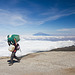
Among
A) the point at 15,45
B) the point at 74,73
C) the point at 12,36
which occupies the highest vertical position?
the point at 12,36

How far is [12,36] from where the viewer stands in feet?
26.2

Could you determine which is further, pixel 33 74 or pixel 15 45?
pixel 15 45

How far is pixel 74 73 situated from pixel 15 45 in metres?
4.51

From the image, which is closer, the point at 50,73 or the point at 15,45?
the point at 50,73

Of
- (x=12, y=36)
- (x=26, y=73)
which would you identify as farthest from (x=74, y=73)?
(x=12, y=36)

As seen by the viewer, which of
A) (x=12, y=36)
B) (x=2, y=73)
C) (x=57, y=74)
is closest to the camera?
(x=57, y=74)

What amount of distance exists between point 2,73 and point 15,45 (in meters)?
2.33

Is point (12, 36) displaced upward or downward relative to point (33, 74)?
upward

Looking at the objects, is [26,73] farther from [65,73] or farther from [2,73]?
[65,73]

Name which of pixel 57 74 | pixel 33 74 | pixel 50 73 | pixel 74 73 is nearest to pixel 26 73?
pixel 33 74

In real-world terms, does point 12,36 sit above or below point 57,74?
above

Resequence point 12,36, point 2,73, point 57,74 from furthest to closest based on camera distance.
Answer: point 12,36 < point 2,73 < point 57,74

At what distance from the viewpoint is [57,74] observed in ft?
20.0

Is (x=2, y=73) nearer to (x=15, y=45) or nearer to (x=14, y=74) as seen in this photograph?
(x=14, y=74)
